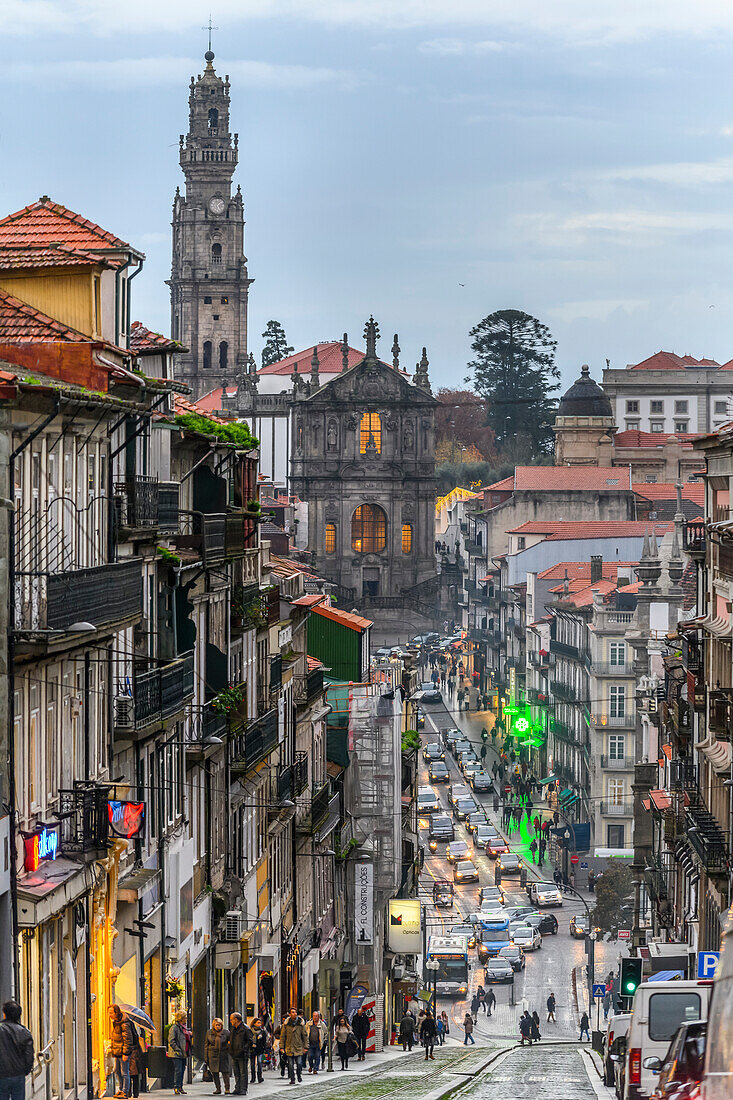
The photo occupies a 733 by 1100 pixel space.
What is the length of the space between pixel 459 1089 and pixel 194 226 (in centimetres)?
14163

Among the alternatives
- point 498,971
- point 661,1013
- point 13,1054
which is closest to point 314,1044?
point 661,1013

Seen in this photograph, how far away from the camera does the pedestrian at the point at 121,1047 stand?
23047 mm

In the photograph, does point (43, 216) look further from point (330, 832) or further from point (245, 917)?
point (330, 832)

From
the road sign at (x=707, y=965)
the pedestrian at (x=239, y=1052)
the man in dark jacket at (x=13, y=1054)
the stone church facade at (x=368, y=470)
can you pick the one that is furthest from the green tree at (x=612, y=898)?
the stone church facade at (x=368, y=470)

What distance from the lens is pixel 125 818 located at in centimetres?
2325

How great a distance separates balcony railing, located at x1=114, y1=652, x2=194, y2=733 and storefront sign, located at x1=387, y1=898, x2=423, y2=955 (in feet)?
86.2

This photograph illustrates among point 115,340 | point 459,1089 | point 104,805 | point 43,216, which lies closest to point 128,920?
point 104,805

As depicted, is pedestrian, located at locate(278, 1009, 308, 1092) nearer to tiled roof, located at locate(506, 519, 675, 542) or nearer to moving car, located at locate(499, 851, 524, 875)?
moving car, located at locate(499, 851, 524, 875)

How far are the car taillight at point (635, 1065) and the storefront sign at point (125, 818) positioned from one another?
6706 millimetres

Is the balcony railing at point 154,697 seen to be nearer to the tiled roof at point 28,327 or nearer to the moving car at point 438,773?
the tiled roof at point 28,327

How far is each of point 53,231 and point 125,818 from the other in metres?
8.40

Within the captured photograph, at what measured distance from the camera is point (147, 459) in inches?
1112

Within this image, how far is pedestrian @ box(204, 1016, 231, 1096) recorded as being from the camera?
2598 cm

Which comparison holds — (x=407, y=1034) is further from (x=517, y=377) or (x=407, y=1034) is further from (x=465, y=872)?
(x=517, y=377)
